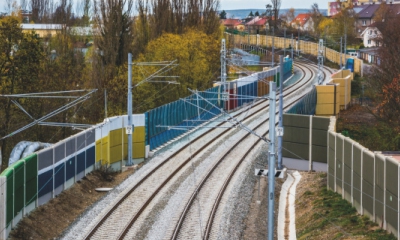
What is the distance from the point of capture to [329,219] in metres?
20.9

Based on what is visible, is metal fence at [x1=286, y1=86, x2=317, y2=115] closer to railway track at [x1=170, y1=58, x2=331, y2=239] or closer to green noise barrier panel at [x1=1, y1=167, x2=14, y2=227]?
railway track at [x1=170, y1=58, x2=331, y2=239]

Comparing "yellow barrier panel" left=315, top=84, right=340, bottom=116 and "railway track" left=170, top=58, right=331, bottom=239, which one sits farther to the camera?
"yellow barrier panel" left=315, top=84, right=340, bottom=116

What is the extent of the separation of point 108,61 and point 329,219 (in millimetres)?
28788

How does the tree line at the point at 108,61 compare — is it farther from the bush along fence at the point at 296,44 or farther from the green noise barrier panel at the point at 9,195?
the bush along fence at the point at 296,44

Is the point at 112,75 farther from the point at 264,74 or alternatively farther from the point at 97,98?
the point at 264,74

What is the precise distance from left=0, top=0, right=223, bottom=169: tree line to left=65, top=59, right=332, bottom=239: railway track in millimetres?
Result: 5531

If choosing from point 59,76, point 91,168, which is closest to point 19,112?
point 59,76

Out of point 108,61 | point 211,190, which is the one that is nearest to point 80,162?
point 211,190

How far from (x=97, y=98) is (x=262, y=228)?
21.3 m

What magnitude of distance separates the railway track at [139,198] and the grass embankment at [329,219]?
4.96m

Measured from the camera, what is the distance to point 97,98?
4144 centimetres

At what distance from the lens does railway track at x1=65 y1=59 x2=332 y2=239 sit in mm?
21047

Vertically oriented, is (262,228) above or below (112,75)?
below

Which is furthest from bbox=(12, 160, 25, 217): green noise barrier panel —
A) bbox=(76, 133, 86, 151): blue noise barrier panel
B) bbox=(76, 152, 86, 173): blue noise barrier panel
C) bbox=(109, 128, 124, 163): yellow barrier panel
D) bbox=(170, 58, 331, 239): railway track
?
bbox=(109, 128, 124, 163): yellow barrier panel
